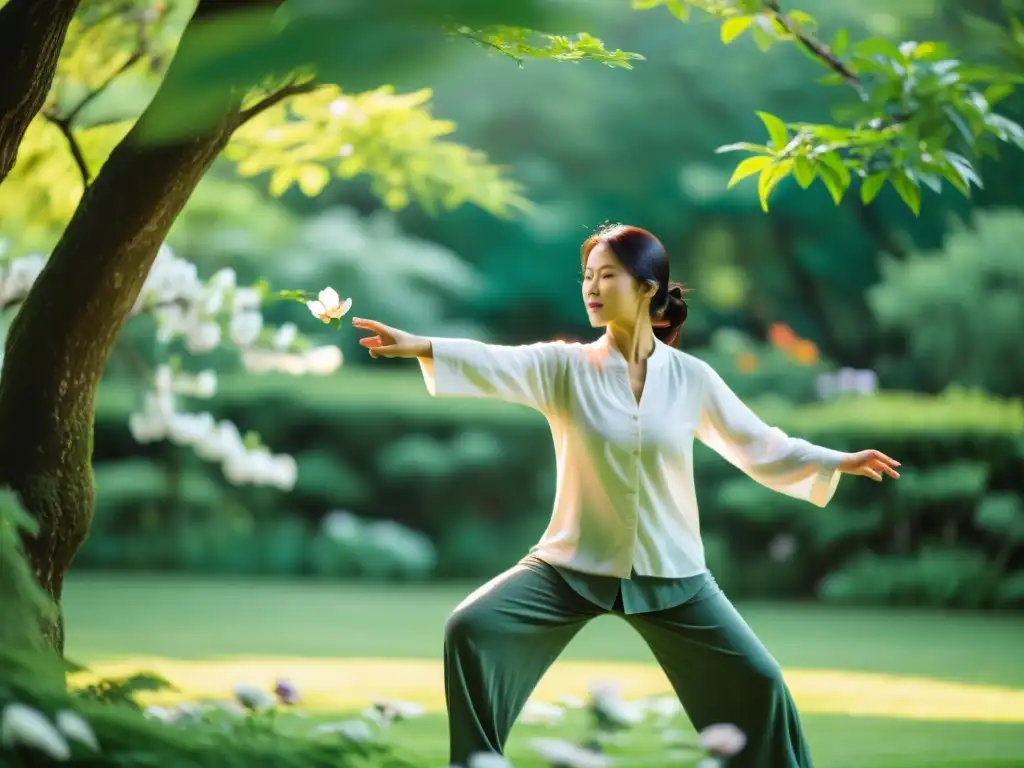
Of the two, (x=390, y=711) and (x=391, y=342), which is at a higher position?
(x=391, y=342)

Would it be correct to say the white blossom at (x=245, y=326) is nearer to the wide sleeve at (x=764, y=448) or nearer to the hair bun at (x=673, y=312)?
the hair bun at (x=673, y=312)

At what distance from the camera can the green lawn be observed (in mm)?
4668

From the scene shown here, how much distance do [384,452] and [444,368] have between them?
23.4ft

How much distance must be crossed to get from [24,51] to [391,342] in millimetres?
1030

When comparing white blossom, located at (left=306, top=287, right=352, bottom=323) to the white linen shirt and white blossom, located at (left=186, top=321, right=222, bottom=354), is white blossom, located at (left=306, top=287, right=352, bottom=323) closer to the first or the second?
the white linen shirt

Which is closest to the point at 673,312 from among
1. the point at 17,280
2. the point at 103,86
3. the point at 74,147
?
the point at 74,147

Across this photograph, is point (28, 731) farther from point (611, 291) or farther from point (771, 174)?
point (771, 174)

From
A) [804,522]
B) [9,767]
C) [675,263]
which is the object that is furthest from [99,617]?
[675,263]

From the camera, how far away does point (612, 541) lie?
10.2ft

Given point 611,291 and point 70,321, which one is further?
point 70,321

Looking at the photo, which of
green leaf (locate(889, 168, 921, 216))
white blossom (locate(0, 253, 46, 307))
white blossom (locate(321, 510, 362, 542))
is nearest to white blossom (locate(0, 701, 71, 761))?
green leaf (locate(889, 168, 921, 216))

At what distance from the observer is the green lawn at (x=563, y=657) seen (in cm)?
467

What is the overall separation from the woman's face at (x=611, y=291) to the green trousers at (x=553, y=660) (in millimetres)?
Answer: 613

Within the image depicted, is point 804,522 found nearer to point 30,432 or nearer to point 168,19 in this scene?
point 168,19
